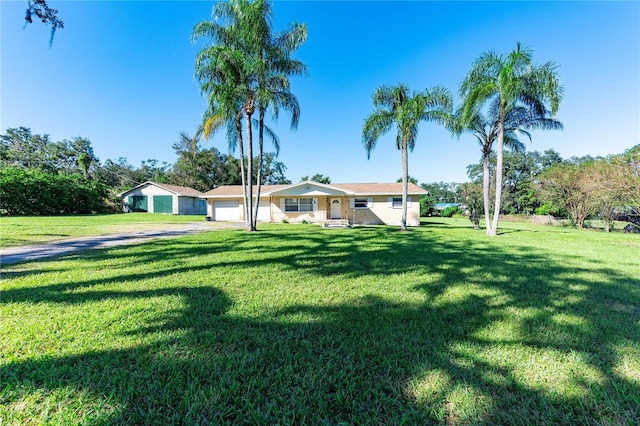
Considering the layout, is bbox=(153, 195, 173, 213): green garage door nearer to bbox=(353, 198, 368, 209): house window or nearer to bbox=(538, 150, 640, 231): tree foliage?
bbox=(353, 198, 368, 209): house window

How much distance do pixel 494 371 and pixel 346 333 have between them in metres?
1.35

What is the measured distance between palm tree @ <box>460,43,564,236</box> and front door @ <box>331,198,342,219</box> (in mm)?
11128

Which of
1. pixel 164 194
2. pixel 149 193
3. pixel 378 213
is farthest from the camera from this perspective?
pixel 149 193

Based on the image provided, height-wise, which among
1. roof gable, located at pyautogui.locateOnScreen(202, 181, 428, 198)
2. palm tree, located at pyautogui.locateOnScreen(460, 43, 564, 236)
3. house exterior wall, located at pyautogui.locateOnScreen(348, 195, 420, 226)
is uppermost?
palm tree, located at pyautogui.locateOnScreen(460, 43, 564, 236)

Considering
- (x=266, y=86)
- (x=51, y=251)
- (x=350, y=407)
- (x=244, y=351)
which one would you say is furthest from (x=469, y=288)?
(x=266, y=86)

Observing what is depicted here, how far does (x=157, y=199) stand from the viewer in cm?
3150

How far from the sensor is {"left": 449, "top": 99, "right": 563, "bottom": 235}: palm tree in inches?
524

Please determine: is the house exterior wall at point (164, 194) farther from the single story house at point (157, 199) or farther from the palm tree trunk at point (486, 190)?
the palm tree trunk at point (486, 190)

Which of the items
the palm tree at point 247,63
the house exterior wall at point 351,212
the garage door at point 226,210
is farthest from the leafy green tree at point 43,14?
the garage door at point 226,210

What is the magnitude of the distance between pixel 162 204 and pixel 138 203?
3.78 meters

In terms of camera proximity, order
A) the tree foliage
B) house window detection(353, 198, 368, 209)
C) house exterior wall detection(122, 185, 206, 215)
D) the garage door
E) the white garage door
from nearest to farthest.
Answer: the tree foliage, house window detection(353, 198, 368, 209), the white garage door, the garage door, house exterior wall detection(122, 185, 206, 215)

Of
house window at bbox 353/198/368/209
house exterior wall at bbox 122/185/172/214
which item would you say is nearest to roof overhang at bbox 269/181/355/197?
house window at bbox 353/198/368/209

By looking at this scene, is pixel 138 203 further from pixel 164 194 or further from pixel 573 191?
pixel 573 191

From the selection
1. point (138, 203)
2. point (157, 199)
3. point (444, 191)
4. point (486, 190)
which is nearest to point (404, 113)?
point (486, 190)
